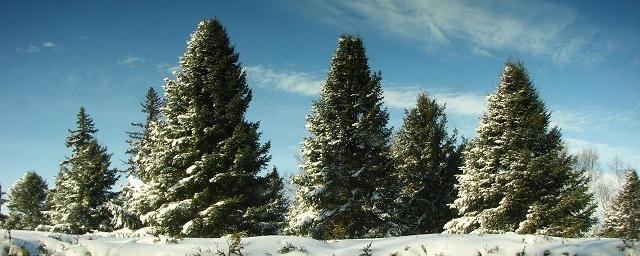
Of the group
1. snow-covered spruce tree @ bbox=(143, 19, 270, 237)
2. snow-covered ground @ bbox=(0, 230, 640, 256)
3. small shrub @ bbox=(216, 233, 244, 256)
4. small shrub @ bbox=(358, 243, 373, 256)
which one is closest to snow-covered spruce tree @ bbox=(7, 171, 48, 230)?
snow-covered spruce tree @ bbox=(143, 19, 270, 237)

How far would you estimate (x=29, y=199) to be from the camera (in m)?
56.3

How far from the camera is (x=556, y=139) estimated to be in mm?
20969

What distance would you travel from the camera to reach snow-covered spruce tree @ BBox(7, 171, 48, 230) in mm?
55219

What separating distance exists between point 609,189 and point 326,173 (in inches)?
2502

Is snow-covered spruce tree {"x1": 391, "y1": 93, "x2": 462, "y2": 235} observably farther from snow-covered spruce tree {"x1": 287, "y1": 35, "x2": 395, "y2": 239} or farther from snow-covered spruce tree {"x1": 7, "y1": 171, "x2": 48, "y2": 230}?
snow-covered spruce tree {"x1": 7, "y1": 171, "x2": 48, "y2": 230}

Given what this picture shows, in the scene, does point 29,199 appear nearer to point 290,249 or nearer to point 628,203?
point 290,249

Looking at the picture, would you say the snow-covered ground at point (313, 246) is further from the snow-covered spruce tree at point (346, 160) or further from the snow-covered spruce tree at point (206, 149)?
the snow-covered spruce tree at point (346, 160)

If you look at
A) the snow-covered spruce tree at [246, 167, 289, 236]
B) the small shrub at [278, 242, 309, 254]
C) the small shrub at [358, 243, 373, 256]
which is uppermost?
the snow-covered spruce tree at [246, 167, 289, 236]

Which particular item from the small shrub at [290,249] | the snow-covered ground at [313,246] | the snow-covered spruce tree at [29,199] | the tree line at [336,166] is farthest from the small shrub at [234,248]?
the snow-covered spruce tree at [29,199]

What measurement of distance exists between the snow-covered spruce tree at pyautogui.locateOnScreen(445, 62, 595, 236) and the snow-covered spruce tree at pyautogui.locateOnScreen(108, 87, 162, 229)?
15.2m

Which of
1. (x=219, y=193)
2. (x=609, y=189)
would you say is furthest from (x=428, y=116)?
(x=609, y=189)

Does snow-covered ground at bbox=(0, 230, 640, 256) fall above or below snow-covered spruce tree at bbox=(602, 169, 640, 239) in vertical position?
below

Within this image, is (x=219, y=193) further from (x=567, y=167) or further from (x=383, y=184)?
(x=567, y=167)

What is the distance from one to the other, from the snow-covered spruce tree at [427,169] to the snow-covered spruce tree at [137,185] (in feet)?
44.3
